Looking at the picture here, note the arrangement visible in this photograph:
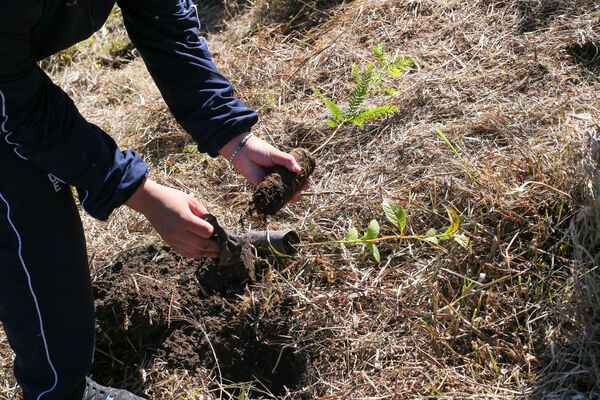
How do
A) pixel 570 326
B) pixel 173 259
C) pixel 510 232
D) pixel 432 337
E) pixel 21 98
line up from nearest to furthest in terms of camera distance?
pixel 21 98 < pixel 570 326 < pixel 432 337 < pixel 510 232 < pixel 173 259

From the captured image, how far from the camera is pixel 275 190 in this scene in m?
2.05

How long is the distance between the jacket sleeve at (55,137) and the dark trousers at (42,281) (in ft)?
0.41

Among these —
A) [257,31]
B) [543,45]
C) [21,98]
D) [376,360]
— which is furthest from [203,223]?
[257,31]

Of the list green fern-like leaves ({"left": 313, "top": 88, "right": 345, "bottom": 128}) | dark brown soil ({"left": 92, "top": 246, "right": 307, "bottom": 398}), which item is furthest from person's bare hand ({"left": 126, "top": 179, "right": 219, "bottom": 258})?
green fern-like leaves ({"left": 313, "top": 88, "right": 345, "bottom": 128})

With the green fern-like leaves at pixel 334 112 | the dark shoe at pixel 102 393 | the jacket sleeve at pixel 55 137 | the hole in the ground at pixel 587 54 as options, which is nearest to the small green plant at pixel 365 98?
→ the green fern-like leaves at pixel 334 112

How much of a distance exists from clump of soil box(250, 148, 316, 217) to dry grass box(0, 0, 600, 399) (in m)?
0.37

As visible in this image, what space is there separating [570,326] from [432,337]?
45cm

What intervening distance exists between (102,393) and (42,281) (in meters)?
0.53

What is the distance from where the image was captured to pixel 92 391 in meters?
2.02

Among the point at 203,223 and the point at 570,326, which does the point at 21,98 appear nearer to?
the point at 203,223

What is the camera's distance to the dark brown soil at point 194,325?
217 centimetres

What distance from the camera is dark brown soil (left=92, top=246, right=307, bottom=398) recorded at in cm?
217

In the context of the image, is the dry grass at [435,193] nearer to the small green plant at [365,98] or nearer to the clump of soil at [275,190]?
the small green plant at [365,98]

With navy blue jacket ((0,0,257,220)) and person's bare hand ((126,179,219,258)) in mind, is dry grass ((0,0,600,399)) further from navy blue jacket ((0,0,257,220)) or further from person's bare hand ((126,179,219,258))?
navy blue jacket ((0,0,257,220))
